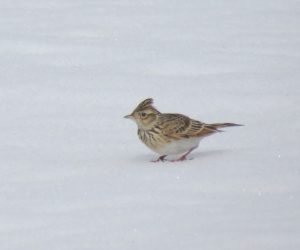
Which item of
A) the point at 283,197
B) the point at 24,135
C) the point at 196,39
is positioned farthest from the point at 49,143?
the point at 196,39

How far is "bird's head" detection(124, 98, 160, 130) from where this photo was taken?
9.12 metres

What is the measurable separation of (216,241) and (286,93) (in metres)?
4.31

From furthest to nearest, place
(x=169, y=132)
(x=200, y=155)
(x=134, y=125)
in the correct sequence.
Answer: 1. (x=134, y=125)
2. (x=200, y=155)
3. (x=169, y=132)

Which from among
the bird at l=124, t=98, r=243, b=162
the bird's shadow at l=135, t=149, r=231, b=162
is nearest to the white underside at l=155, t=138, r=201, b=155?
the bird at l=124, t=98, r=243, b=162

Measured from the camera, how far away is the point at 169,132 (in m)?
9.05

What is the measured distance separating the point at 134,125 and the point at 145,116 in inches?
44.8

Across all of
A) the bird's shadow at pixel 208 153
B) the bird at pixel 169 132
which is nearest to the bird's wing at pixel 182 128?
the bird at pixel 169 132

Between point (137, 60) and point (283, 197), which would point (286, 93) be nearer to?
point (137, 60)

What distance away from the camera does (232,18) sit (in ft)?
45.8

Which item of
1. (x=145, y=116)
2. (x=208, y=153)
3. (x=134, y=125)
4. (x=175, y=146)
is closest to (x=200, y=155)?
(x=208, y=153)

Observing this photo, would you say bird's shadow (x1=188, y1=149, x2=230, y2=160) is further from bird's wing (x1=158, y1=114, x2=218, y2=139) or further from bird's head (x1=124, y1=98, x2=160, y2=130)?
bird's head (x1=124, y1=98, x2=160, y2=130)

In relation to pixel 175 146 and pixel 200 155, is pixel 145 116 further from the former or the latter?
pixel 200 155

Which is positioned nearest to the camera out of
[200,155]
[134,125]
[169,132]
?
[169,132]

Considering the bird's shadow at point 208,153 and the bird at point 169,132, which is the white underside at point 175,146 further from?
the bird's shadow at point 208,153
